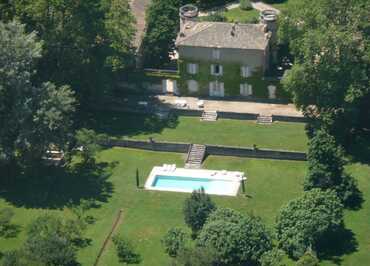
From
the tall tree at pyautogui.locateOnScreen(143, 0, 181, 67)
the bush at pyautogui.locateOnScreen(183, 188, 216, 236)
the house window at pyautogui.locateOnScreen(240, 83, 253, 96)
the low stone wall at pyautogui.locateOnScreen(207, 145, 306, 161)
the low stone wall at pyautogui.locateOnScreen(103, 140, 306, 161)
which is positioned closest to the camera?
the bush at pyautogui.locateOnScreen(183, 188, 216, 236)

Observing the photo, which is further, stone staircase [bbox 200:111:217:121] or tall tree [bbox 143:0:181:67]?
tall tree [bbox 143:0:181:67]

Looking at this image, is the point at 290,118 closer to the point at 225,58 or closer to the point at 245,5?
the point at 225,58

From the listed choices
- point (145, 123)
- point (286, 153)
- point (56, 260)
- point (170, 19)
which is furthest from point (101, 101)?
point (56, 260)

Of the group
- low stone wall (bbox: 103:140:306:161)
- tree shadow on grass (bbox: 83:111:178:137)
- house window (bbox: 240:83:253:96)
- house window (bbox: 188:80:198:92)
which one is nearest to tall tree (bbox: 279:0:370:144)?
low stone wall (bbox: 103:140:306:161)

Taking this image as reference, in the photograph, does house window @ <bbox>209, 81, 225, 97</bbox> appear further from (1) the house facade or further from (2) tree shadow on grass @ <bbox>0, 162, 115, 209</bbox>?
(2) tree shadow on grass @ <bbox>0, 162, 115, 209</bbox>

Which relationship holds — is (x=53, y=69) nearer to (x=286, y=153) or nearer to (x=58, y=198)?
(x=58, y=198)

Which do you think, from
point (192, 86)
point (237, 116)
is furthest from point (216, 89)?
point (237, 116)

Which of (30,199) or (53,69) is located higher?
(53,69)
